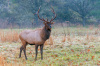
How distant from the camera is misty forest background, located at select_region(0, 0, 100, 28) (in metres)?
28.5

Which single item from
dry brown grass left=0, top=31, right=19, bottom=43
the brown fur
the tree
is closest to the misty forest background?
the tree

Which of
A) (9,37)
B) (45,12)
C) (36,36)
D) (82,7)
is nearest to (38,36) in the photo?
(36,36)

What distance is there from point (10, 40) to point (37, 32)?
438 centimetres

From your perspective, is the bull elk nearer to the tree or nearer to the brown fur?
the brown fur

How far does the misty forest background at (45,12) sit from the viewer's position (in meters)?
28.5

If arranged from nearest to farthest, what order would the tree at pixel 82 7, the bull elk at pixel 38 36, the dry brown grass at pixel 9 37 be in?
the bull elk at pixel 38 36
the dry brown grass at pixel 9 37
the tree at pixel 82 7

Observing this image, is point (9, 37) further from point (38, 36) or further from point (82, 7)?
point (82, 7)

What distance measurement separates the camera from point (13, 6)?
31.3 meters

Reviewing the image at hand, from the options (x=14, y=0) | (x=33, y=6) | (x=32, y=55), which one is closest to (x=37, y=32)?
(x=32, y=55)

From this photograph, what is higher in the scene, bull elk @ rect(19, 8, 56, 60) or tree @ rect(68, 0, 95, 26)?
tree @ rect(68, 0, 95, 26)

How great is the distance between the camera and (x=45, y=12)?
2912cm

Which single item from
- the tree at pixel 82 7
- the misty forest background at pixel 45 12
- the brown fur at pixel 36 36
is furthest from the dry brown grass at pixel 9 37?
the tree at pixel 82 7

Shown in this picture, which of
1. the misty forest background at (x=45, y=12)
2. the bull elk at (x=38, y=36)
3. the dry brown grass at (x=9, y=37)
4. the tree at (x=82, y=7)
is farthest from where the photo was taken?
the misty forest background at (x=45, y=12)

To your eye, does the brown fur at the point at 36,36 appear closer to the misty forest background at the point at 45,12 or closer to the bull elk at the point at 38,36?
the bull elk at the point at 38,36
